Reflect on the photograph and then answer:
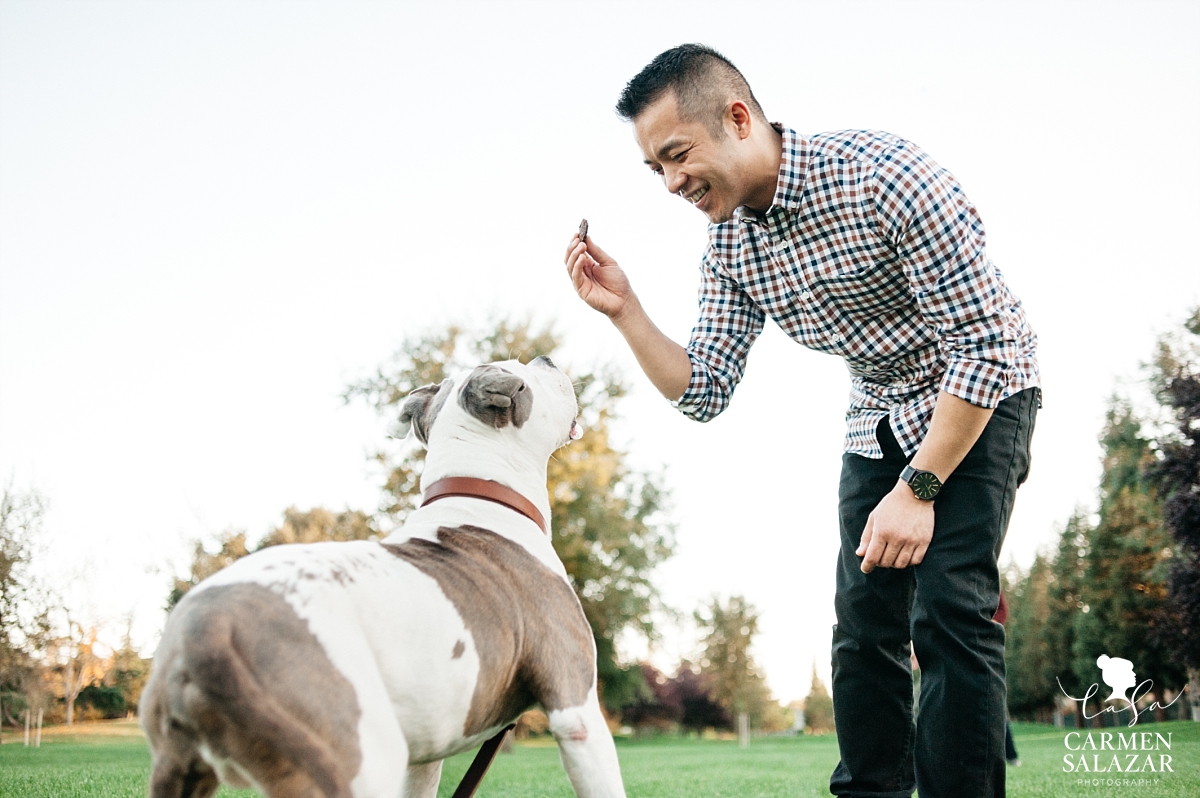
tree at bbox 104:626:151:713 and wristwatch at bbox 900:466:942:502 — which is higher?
wristwatch at bbox 900:466:942:502

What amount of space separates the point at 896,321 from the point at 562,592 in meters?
1.52

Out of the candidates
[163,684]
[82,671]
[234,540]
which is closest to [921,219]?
[163,684]

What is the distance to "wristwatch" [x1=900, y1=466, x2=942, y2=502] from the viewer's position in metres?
2.83

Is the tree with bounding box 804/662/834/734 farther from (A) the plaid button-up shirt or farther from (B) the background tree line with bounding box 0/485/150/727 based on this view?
(A) the plaid button-up shirt

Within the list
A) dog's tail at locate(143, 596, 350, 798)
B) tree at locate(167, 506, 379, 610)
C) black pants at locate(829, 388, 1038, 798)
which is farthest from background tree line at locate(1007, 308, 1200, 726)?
dog's tail at locate(143, 596, 350, 798)

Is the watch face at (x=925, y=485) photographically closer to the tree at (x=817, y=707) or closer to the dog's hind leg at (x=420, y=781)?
the dog's hind leg at (x=420, y=781)

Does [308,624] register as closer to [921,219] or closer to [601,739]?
[601,739]

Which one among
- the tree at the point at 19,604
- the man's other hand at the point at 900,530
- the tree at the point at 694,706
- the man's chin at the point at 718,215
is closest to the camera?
the man's other hand at the point at 900,530

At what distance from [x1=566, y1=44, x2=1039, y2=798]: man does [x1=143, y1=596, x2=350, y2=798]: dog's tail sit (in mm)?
1841

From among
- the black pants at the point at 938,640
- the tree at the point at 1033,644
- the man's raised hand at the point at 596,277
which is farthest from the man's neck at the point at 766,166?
the tree at the point at 1033,644

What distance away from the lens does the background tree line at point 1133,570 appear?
21.3m

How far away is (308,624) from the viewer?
2029 mm

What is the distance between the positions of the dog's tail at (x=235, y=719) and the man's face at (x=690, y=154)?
6.89ft

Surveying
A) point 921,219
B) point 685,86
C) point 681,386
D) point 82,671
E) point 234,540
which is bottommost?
point 82,671
